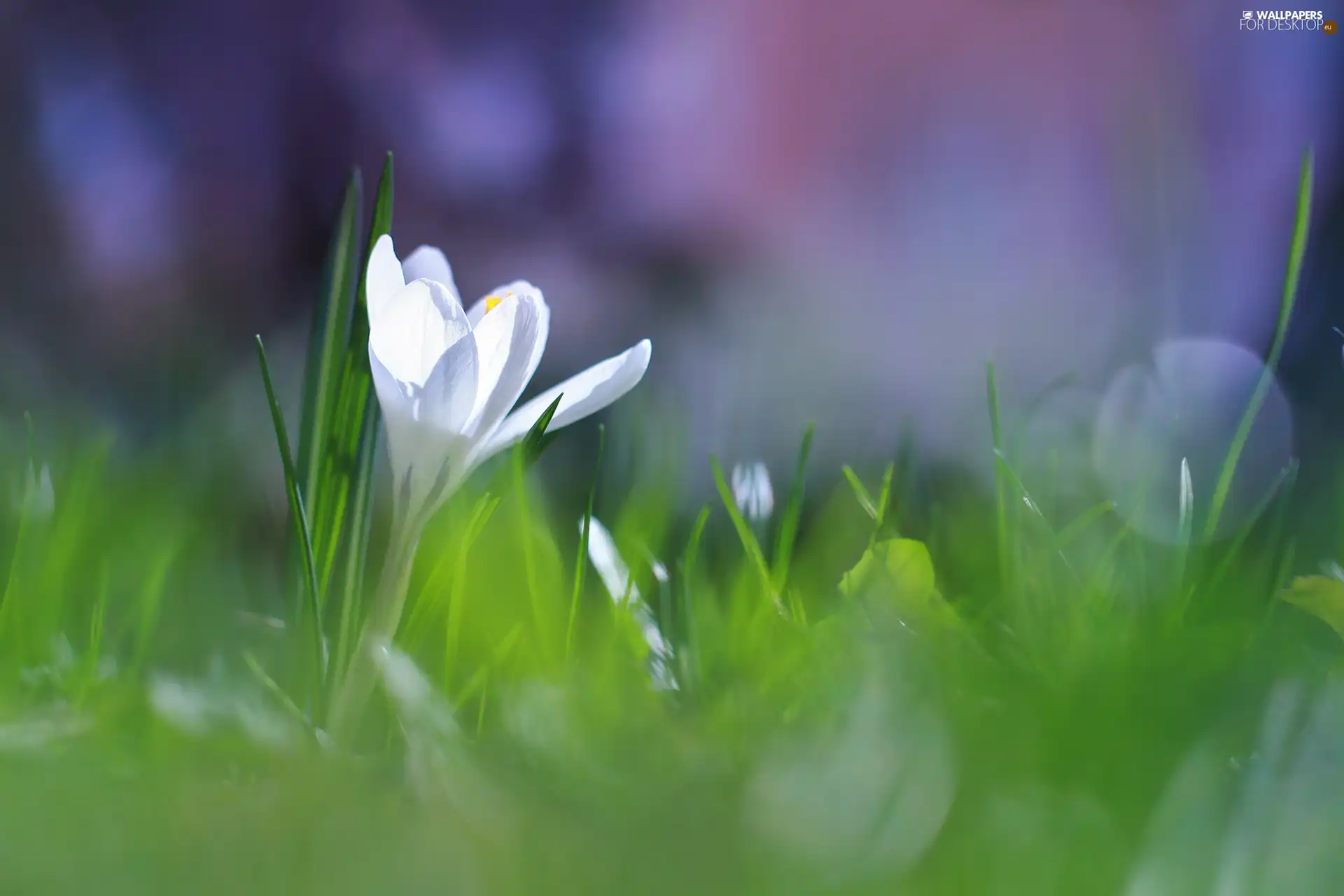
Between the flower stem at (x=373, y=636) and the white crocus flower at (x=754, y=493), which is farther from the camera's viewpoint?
the white crocus flower at (x=754, y=493)

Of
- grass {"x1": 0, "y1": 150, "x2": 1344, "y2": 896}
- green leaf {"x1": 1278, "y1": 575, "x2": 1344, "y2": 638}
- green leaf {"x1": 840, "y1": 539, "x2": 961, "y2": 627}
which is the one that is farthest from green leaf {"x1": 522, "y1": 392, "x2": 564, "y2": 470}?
green leaf {"x1": 1278, "y1": 575, "x2": 1344, "y2": 638}

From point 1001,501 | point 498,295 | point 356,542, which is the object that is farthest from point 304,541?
point 1001,501

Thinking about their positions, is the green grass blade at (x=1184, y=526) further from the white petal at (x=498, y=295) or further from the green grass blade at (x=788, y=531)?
the white petal at (x=498, y=295)

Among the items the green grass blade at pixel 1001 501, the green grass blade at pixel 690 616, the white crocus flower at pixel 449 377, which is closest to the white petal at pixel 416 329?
the white crocus flower at pixel 449 377

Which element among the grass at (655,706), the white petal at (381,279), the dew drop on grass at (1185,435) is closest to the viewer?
the grass at (655,706)

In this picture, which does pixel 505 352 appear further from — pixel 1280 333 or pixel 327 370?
pixel 1280 333

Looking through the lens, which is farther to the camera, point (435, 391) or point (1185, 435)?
point (1185, 435)

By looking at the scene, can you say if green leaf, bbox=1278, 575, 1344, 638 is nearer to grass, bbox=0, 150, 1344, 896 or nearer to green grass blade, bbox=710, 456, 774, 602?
grass, bbox=0, 150, 1344, 896
